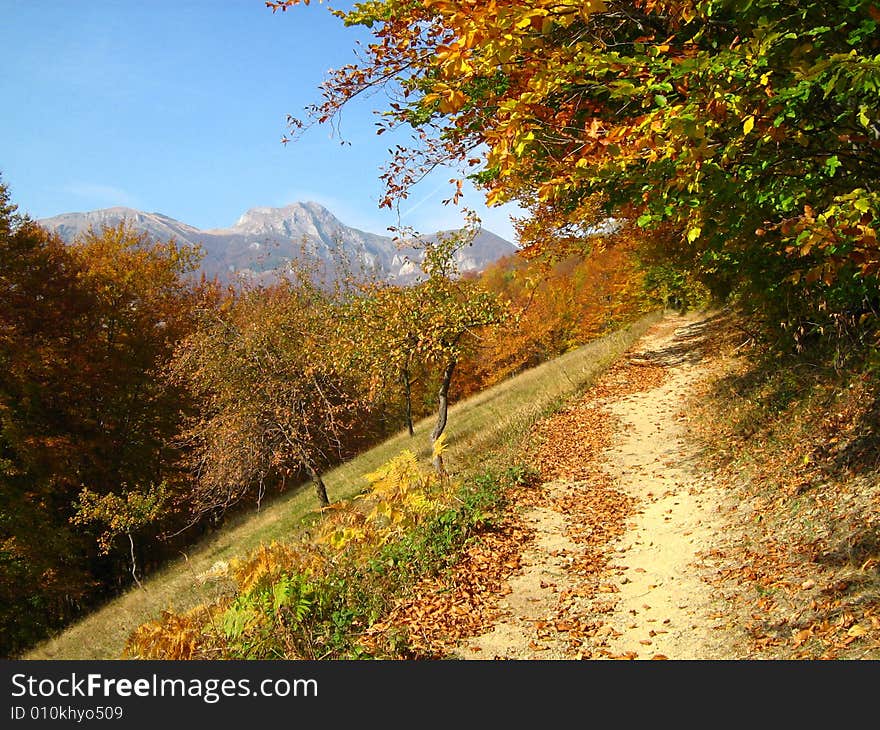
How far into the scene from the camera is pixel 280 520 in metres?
18.6

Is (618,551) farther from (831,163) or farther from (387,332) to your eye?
(387,332)

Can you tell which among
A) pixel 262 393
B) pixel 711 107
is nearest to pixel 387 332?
pixel 262 393

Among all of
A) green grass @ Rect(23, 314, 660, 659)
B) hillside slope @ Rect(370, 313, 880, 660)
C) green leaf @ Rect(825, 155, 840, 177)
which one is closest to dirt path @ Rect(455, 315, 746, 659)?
hillside slope @ Rect(370, 313, 880, 660)

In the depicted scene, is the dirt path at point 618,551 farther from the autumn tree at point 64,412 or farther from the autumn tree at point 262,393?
the autumn tree at point 64,412

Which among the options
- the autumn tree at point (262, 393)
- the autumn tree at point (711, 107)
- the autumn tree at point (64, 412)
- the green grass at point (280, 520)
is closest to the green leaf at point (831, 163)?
the autumn tree at point (711, 107)

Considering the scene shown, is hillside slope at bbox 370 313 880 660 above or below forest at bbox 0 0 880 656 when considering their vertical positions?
below

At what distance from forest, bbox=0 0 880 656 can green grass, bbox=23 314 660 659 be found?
3.96ft

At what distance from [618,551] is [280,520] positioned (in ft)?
44.8

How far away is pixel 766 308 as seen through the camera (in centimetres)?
1007

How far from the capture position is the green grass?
12289 mm

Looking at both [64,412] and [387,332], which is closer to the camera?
[387,332]

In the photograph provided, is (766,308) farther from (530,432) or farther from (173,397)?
(173,397)

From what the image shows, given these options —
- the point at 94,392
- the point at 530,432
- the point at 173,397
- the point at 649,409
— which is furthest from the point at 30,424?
the point at 649,409

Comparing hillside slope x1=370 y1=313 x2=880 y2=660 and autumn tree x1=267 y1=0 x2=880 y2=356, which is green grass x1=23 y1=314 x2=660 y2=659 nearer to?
hillside slope x1=370 y1=313 x2=880 y2=660
